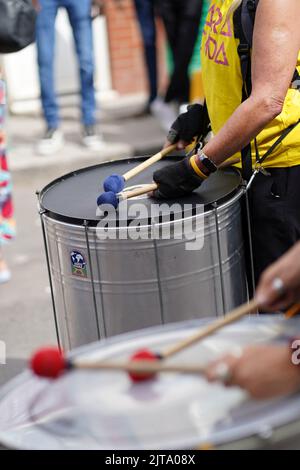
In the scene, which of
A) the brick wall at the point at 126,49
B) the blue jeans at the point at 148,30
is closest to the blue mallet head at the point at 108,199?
the blue jeans at the point at 148,30

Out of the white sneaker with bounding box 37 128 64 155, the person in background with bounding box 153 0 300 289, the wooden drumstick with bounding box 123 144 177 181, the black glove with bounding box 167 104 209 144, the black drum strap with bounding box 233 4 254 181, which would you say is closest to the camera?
the person in background with bounding box 153 0 300 289

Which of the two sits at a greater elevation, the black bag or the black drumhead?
the black bag

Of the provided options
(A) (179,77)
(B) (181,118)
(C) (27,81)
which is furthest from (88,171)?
(C) (27,81)

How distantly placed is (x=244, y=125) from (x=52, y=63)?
400 cm

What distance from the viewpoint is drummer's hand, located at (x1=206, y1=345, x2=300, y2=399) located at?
4.41 feet

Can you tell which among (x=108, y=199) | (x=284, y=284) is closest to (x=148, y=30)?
(x=108, y=199)

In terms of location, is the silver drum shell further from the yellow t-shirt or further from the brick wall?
the brick wall

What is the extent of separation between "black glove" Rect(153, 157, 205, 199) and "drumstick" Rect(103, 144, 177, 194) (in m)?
0.13

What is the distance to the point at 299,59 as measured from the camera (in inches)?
94.5

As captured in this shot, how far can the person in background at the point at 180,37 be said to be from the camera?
6.28 metres

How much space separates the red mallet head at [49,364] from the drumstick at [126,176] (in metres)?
1.07

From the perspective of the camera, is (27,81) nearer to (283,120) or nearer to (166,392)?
(283,120)

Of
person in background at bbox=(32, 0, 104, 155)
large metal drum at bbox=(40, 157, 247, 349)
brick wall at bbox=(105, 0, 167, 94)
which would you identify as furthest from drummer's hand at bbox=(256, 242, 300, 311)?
brick wall at bbox=(105, 0, 167, 94)
